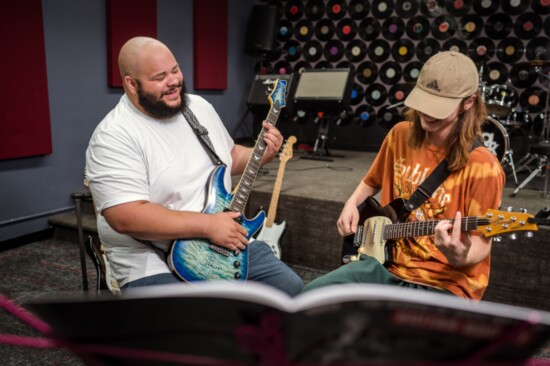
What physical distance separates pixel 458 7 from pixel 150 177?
192 inches

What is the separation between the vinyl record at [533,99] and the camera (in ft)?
15.8

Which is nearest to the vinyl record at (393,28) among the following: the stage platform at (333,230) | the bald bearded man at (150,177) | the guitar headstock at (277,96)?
the stage platform at (333,230)

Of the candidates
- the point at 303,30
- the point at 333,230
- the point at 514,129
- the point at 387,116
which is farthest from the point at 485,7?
the point at 333,230

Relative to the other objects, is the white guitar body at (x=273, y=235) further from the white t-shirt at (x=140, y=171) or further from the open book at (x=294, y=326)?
the open book at (x=294, y=326)

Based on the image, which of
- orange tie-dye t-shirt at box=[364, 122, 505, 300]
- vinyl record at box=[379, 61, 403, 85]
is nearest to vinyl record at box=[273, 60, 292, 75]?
vinyl record at box=[379, 61, 403, 85]

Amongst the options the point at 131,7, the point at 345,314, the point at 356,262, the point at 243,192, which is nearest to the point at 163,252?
the point at 243,192

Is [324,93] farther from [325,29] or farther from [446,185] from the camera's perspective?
[446,185]

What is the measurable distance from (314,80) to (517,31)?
233cm

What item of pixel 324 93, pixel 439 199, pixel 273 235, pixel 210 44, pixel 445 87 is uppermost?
pixel 210 44

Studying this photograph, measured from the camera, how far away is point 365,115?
19.2 ft

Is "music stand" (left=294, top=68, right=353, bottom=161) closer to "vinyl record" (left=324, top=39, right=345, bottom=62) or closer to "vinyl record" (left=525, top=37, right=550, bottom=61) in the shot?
"vinyl record" (left=324, top=39, right=345, bottom=62)

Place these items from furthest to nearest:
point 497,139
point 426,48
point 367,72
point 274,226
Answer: point 367,72, point 426,48, point 497,139, point 274,226

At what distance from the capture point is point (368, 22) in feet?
18.6

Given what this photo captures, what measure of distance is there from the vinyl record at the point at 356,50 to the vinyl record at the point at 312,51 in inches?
16.1
